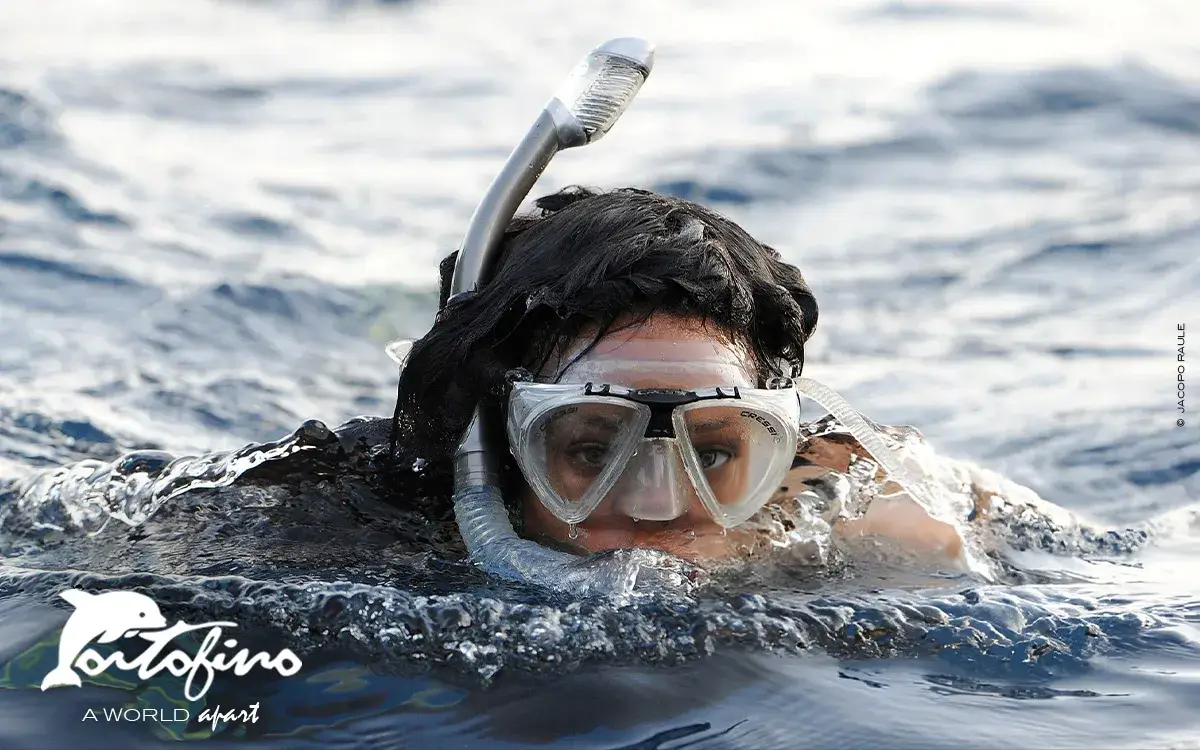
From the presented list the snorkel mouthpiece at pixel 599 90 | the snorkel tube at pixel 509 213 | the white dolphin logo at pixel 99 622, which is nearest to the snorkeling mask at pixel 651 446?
the snorkel tube at pixel 509 213

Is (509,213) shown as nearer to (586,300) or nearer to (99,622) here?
(586,300)

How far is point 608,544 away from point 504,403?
42 cm

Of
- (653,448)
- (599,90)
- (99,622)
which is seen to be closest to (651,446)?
(653,448)

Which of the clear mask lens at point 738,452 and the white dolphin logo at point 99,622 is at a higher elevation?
the clear mask lens at point 738,452

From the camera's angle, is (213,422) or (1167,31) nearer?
(213,422)

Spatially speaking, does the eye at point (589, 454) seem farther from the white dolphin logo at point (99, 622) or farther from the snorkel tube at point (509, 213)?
the white dolphin logo at point (99, 622)

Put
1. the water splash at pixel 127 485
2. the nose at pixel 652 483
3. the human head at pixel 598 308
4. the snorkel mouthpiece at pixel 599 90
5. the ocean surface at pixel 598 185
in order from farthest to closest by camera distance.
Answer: the water splash at pixel 127 485 → the snorkel mouthpiece at pixel 599 90 → the human head at pixel 598 308 → the nose at pixel 652 483 → the ocean surface at pixel 598 185

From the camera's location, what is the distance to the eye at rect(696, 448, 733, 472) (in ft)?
9.88

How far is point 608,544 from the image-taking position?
2932 millimetres

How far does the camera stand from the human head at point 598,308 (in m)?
3.00

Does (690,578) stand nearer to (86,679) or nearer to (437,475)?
(437,475)

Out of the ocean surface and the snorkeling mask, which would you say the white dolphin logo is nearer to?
the ocean surface

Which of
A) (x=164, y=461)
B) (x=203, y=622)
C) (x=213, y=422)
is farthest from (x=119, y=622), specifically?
(x=213, y=422)

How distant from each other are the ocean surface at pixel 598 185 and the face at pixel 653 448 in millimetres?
279
